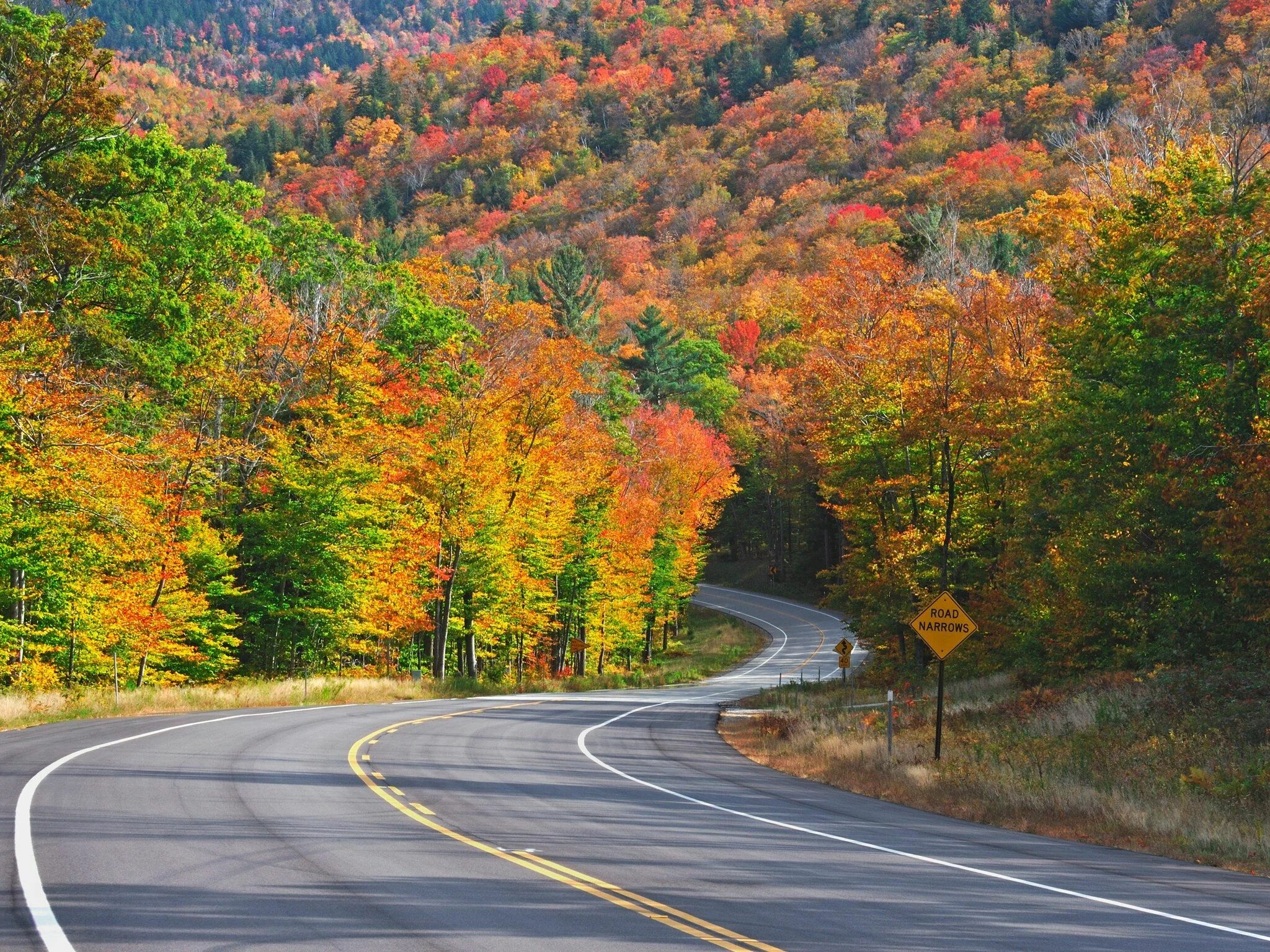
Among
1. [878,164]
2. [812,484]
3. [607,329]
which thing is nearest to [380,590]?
[812,484]

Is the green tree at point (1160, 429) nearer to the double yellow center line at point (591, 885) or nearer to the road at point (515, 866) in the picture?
the road at point (515, 866)

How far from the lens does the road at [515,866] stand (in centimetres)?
777

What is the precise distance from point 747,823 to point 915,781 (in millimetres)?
5141

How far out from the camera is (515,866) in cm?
998

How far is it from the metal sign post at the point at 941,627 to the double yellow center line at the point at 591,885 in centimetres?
911

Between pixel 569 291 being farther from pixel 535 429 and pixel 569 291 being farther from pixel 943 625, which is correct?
pixel 943 625

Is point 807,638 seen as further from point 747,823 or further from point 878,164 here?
point 878,164

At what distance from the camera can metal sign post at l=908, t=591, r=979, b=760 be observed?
738 inches

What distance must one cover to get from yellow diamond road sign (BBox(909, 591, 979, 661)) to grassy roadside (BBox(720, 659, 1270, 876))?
1.93 metres

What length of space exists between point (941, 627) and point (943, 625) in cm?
6

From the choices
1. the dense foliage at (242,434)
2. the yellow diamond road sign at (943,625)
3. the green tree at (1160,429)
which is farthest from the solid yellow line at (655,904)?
the dense foliage at (242,434)

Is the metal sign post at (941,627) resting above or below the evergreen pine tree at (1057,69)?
below

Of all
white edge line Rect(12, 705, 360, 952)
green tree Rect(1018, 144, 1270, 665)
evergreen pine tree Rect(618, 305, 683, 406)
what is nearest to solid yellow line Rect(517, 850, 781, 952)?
→ white edge line Rect(12, 705, 360, 952)

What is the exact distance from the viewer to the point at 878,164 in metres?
164
